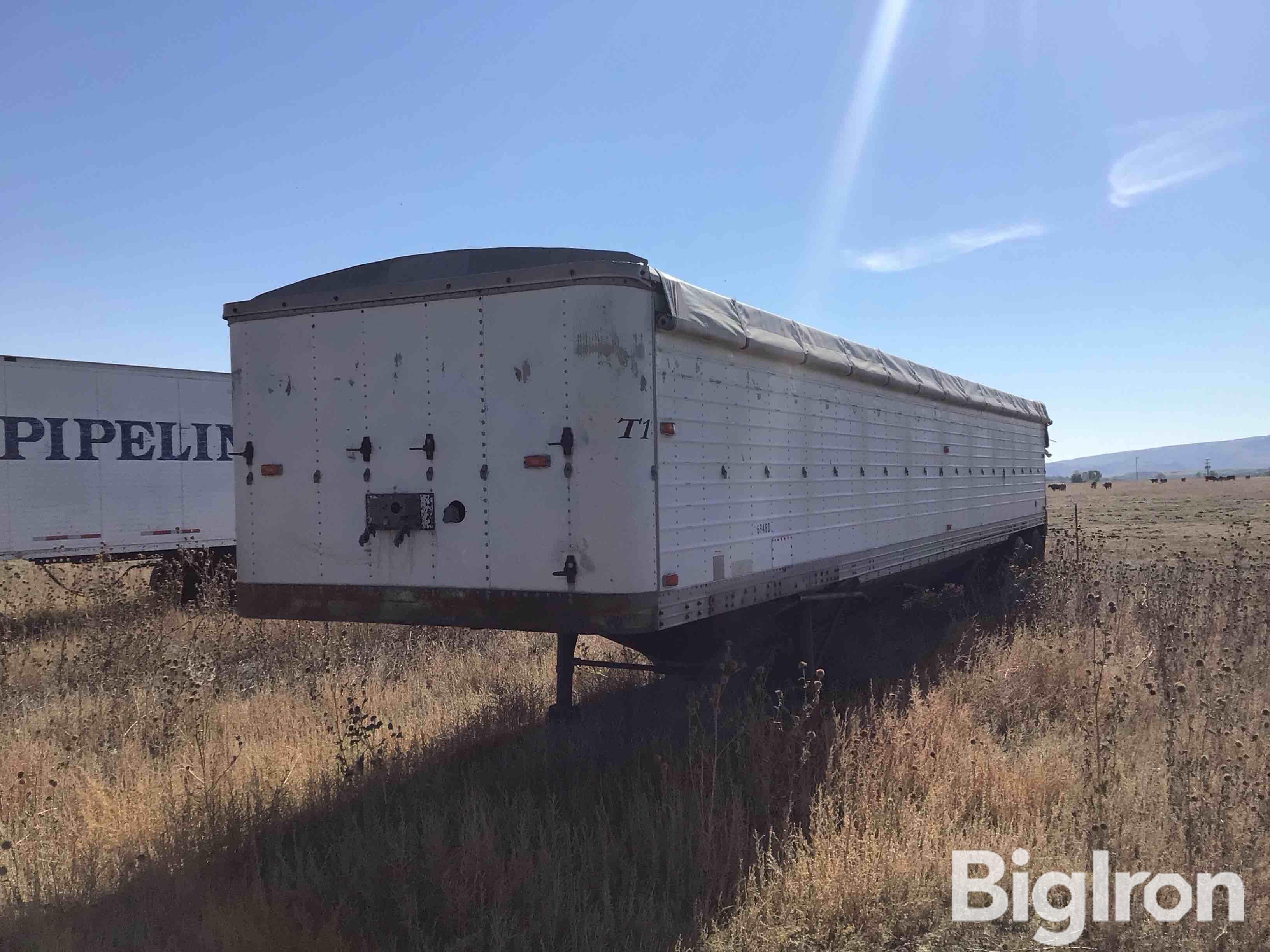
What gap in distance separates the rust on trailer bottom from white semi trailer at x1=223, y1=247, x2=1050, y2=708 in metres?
0.01

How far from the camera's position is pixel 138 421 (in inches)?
517

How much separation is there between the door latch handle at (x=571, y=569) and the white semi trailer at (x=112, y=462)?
8.50 metres

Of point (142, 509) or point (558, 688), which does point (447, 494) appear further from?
point (142, 509)

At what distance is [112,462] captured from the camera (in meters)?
12.7

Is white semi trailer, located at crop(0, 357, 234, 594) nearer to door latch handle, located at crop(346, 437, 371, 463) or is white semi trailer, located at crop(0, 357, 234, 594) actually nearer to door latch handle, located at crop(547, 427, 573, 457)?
door latch handle, located at crop(346, 437, 371, 463)

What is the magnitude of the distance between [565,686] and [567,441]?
8.92ft

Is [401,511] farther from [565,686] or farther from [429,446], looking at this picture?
[565,686]

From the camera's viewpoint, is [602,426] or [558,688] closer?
[602,426]

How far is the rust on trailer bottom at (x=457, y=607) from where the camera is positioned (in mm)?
5051

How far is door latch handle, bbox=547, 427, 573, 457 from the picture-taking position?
5.13 m

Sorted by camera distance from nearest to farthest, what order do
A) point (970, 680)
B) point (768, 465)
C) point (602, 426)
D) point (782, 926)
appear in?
point (782, 926)
point (602, 426)
point (768, 465)
point (970, 680)

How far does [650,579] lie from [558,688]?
2.42 meters

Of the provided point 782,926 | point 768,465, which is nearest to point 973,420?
point 768,465

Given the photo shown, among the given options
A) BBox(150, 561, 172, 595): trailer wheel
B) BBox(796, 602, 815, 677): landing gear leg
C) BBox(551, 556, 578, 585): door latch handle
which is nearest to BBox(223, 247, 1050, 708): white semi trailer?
BBox(551, 556, 578, 585): door latch handle
